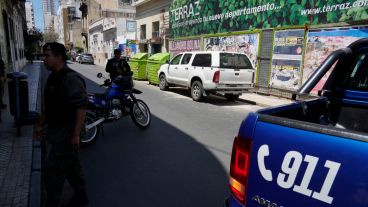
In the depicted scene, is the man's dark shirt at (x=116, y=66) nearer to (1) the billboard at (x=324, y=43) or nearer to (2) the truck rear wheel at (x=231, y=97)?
(2) the truck rear wheel at (x=231, y=97)

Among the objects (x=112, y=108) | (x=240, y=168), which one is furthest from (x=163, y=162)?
(x=240, y=168)

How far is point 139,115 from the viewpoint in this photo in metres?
6.58

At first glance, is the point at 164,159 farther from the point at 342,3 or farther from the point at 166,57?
the point at 166,57

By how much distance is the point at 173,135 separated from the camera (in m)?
6.16

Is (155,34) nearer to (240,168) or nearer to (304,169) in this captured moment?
(240,168)

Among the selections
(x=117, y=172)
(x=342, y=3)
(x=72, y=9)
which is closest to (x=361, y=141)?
(x=117, y=172)

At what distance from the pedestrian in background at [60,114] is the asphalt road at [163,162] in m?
0.72

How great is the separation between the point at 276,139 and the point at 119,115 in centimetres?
480

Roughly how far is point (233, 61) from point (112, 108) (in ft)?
17.5

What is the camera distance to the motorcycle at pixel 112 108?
553cm


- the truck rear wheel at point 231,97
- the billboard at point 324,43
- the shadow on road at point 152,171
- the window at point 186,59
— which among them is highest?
the billboard at point 324,43

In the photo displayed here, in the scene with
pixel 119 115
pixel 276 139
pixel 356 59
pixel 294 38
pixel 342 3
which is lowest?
pixel 119 115

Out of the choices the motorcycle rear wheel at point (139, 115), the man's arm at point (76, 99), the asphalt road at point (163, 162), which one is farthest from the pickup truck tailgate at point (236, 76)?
the man's arm at point (76, 99)

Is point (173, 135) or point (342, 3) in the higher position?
point (342, 3)
